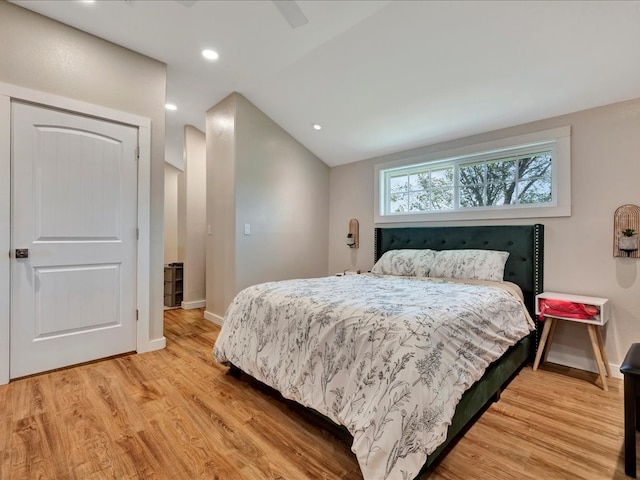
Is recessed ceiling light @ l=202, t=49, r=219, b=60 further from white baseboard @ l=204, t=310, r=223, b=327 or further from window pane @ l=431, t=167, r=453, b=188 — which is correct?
white baseboard @ l=204, t=310, r=223, b=327

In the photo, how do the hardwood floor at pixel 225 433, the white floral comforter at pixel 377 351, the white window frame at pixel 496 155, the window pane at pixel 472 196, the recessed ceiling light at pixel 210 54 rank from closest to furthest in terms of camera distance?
the white floral comforter at pixel 377 351 < the hardwood floor at pixel 225 433 < the white window frame at pixel 496 155 < the recessed ceiling light at pixel 210 54 < the window pane at pixel 472 196

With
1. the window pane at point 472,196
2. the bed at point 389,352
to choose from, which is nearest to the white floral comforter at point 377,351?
the bed at point 389,352

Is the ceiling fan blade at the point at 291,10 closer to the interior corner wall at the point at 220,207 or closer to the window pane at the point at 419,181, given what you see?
the interior corner wall at the point at 220,207

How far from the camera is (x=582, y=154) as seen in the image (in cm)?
259

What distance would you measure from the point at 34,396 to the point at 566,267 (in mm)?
4152

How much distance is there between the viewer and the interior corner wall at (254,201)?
3.51 m

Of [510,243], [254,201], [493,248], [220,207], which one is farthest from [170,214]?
[510,243]

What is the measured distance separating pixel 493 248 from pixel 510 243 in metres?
0.16

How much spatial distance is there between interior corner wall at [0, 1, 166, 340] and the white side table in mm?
3396

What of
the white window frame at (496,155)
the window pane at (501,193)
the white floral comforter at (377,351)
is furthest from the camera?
the window pane at (501,193)

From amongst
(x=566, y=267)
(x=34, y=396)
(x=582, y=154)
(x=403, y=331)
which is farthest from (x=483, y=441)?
(x=34, y=396)

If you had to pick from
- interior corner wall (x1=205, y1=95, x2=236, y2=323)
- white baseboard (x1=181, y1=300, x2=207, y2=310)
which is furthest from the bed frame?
white baseboard (x1=181, y1=300, x2=207, y2=310)

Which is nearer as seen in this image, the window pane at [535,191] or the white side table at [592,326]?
the white side table at [592,326]

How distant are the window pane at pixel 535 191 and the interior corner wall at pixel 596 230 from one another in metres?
0.23
